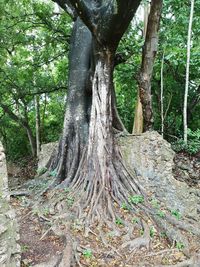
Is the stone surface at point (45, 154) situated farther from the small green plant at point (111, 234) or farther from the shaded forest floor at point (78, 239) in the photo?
the small green plant at point (111, 234)

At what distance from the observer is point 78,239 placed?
4207 mm

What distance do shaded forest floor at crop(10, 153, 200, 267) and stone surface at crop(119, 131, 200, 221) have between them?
3.09ft

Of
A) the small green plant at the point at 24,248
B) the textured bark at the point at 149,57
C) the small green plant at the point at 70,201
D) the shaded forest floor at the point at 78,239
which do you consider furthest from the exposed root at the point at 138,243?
the textured bark at the point at 149,57

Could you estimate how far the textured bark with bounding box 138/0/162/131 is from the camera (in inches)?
242

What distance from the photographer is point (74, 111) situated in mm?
6551

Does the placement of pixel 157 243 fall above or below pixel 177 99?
below

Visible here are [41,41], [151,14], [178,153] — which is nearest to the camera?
[151,14]

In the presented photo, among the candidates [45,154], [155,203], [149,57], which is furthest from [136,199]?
[149,57]

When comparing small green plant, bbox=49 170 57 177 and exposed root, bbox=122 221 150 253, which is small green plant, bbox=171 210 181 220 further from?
small green plant, bbox=49 170 57 177

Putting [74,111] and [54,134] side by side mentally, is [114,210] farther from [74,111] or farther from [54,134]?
[54,134]

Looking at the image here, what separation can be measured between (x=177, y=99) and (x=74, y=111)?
4869mm

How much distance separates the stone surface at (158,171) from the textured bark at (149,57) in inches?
30.8

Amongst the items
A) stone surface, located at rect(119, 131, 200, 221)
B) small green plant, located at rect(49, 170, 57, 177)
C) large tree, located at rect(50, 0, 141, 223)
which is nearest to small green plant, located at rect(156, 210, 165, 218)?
stone surface, located at rect(119, 131, 200, 221)

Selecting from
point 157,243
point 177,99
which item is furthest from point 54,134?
point 157,243
